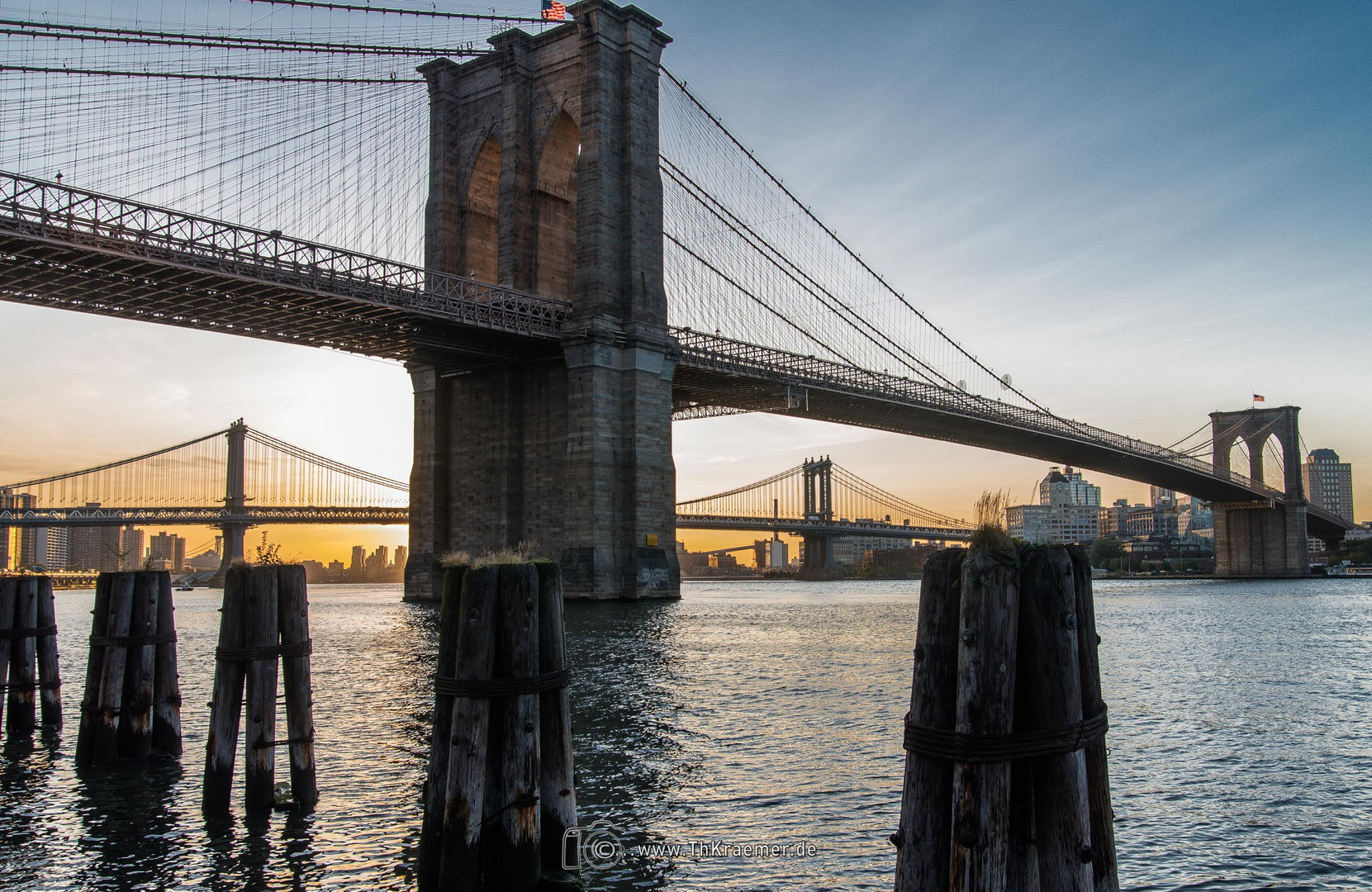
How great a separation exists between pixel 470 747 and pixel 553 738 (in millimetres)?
617

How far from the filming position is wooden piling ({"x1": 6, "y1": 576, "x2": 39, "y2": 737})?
43.9 feet

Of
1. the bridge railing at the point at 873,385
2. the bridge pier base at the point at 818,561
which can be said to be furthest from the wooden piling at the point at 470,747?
the bridge pier base at the point at 818,561

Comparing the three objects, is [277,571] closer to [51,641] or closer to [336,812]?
[336,812]

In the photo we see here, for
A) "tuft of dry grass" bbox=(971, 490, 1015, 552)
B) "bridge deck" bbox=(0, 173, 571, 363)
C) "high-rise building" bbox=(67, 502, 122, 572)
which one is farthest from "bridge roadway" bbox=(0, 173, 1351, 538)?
"high-rise building" bbox=(67, 502, 122, 572)

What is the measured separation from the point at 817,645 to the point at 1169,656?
8264mm

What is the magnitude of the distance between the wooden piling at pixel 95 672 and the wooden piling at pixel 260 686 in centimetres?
306

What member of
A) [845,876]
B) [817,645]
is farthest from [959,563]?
[817,645]

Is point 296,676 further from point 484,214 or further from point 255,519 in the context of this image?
point 255,519

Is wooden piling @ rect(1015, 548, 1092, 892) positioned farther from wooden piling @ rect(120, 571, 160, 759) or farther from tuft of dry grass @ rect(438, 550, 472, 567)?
wooden piling @ rect(120, 571, 160, 759)

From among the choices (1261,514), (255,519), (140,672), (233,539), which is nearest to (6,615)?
(140,672)

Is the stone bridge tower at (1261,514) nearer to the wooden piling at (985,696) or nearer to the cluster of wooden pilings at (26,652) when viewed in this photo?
the cluster of wooden pilings at (26,652)

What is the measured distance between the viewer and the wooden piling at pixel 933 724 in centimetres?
422

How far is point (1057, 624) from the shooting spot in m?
4.22

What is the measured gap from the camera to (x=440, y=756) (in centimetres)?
651
